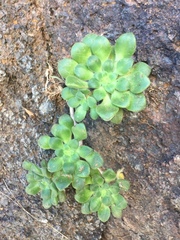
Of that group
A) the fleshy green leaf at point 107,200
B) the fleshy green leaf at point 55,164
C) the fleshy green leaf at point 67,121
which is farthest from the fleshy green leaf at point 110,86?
the fleshy green leaf at point 107,200

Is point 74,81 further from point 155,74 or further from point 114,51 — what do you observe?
point 155,74

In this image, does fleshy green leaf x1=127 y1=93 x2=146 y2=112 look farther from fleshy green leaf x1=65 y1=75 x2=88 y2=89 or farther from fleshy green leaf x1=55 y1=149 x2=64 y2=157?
fleshy green leaf x1=55 y1=149 x2=64 y2=157

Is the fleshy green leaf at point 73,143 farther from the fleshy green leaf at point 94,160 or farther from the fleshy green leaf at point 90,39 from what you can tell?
the fleshy green leaf at point 90,39

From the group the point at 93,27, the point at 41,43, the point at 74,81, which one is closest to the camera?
the point at 74,81

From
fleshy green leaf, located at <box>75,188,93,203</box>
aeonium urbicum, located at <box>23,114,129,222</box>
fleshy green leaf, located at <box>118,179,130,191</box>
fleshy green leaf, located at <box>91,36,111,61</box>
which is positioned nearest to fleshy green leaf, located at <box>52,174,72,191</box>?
aeonium urbicum, located at <box>23,114,129,222</box>

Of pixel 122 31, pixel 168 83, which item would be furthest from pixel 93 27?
pixel 168 83

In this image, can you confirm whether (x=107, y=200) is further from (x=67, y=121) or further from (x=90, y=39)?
(x=90, y=39)

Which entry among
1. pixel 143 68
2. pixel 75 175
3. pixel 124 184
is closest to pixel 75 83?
pixel 143 68
